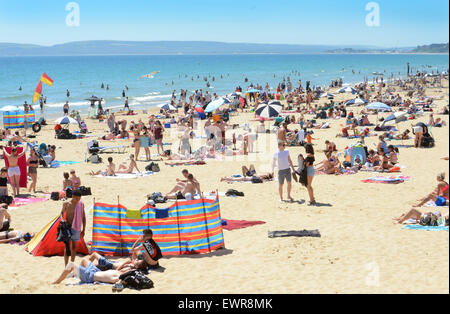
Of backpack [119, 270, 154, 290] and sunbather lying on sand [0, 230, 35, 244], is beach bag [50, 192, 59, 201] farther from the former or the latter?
backpack [119, 270, 154, 290]

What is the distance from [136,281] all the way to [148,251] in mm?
791

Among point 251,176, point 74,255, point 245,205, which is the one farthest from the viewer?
point 251,176

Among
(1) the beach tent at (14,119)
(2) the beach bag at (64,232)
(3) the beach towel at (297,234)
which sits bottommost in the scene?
(3) the beach towel at (297,234)

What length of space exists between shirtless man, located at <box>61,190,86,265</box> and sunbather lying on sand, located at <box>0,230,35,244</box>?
1845 mm

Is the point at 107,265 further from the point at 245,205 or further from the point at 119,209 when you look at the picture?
the point at 245,205

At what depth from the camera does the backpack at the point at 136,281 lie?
24.9 feet

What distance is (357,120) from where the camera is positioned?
26.2m

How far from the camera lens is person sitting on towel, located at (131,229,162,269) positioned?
8336mm

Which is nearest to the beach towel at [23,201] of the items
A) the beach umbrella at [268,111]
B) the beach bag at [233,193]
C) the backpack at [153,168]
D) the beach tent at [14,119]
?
the backpack at [153,168]

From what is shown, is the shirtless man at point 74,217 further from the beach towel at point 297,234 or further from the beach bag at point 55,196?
the beach bag at point 55,196

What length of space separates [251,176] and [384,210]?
4.52 metres

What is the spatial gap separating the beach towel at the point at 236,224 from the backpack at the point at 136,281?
117 inches
